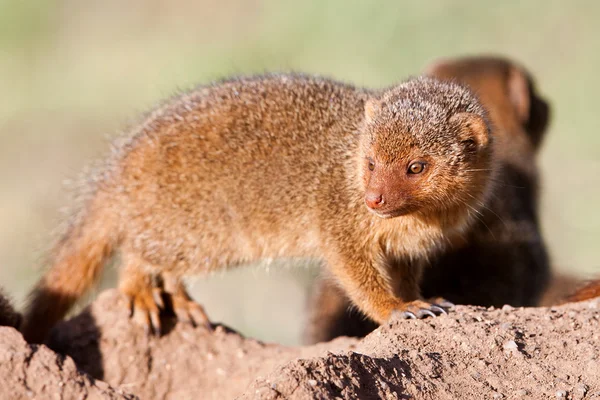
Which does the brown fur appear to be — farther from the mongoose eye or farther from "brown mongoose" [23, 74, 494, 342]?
the mongoose eye

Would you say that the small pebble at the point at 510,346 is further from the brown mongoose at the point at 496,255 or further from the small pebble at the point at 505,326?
the brown mongoose at the point at 496,255

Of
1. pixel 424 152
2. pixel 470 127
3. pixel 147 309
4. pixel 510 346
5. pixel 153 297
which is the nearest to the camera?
pixel 510 346

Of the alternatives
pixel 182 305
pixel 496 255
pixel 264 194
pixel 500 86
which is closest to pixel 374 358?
pixel 264 194

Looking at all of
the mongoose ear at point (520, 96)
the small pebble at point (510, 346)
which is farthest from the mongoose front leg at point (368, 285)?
the mongoose ear at point (520, 96)

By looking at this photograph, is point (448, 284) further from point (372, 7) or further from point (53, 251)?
point (372, 7)

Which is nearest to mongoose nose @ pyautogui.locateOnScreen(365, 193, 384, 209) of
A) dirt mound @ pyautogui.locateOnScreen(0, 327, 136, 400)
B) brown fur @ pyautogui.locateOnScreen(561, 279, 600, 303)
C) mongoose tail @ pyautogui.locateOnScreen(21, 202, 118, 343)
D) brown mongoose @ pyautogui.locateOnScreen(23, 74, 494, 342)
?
brown mongoose @ pyautogui.locateOnScreen(23, 74, 494, 342)

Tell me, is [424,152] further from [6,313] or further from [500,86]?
[500,86]
